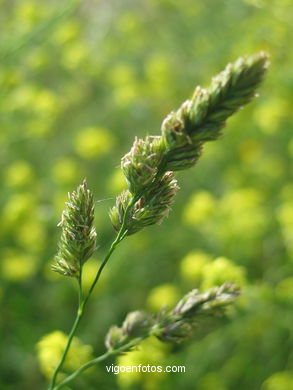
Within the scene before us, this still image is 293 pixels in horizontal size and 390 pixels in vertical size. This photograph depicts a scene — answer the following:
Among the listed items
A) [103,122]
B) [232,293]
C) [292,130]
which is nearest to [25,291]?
[103,122]

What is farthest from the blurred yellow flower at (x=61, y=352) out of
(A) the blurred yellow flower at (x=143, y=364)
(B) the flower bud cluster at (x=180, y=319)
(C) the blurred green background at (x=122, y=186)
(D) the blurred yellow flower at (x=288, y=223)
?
(D) the blurred yellow flower at (x=288, y=223)

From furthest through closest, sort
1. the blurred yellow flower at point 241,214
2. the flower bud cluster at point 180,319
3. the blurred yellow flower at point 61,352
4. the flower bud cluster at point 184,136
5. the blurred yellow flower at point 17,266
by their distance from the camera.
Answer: the blurred yellow flower at point 17,266 < the blurred yellow flower at point 241,214 < the blurred yellow flower at point 61,352 < the flower bud cluster at point 180,319 < the flower bud cluster at point 184,136

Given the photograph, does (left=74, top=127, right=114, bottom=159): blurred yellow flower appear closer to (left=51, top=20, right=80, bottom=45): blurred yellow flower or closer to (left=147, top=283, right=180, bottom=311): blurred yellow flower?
(left=51, top=20, right=80, bottom=45): blurred yellow flower

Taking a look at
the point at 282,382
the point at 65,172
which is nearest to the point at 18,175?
the point at 65,172

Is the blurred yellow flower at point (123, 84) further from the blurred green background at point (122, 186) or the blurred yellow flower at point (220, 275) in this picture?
the blurred yellow flower at point (220, 275)

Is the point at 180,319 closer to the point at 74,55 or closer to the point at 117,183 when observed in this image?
the point at 117,183

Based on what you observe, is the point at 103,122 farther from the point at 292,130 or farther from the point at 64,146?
the point at 292,130
